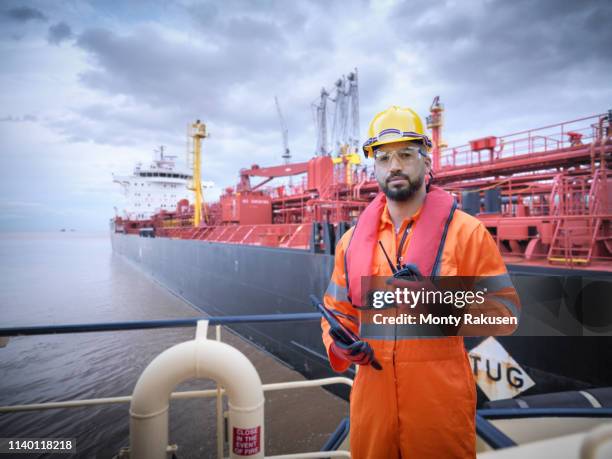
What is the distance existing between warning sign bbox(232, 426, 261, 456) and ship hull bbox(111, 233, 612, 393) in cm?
313

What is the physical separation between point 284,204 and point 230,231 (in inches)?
210

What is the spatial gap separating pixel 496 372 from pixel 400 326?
321cm

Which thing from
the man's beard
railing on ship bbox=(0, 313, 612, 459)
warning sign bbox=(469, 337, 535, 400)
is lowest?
warning sign bbox=(469, 337, 535, 400)

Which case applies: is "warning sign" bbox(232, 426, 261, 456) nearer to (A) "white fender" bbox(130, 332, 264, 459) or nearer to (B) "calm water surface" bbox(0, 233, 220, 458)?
(A) "white fender" bbox(130, 332, 264, 459)

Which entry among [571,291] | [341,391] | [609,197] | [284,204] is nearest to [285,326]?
[341,391]

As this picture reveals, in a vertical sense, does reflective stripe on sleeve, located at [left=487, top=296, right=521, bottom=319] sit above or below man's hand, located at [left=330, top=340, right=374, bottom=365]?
above

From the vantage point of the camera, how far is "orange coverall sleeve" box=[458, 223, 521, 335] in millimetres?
1242

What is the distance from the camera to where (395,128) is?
4.81 ft

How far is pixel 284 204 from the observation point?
A: 56.8 ft

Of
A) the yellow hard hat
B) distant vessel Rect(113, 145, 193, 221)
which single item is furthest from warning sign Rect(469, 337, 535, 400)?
Result: distant vessel Rect(113, 145, 193, 221)

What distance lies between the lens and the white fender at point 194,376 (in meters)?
1.50

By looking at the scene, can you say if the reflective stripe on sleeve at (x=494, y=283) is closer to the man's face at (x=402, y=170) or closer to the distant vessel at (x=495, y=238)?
the man's face at (x=402, y=170)

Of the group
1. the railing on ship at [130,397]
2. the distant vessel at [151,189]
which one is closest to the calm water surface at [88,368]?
the railing on ship at [130,397]

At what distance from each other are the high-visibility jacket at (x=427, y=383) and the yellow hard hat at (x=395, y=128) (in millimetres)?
402
